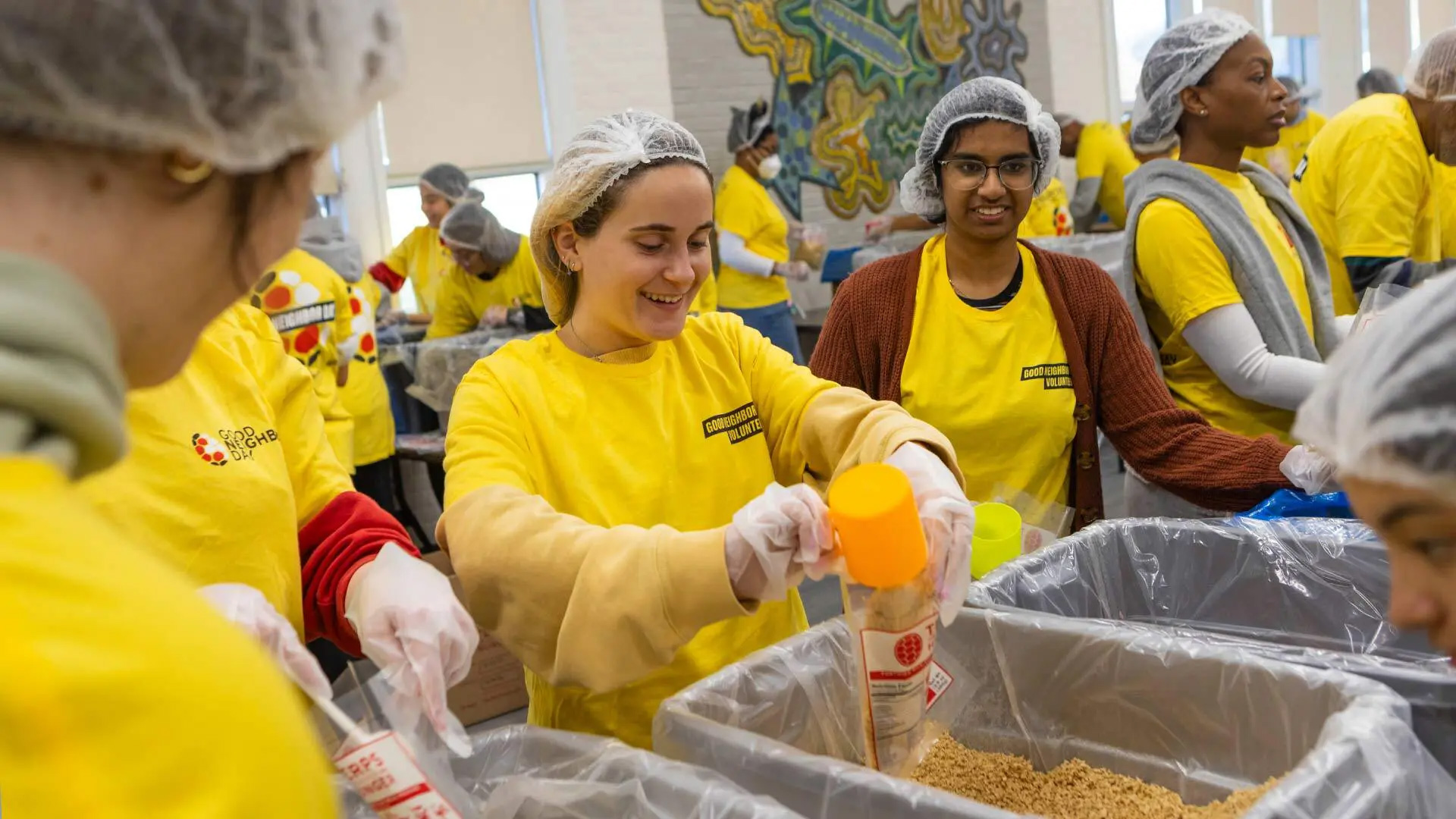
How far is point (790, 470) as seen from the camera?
1714mm

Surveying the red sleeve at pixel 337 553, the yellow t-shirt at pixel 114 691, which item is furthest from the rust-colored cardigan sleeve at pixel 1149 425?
the yellow t-shirt at pixel 114 691

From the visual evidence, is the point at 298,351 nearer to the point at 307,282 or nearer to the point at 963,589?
the point at 307,282

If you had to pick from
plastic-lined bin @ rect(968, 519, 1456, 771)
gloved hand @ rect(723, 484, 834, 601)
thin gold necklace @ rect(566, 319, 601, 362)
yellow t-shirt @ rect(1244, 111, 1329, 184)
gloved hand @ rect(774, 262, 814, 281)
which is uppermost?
yellow t-shirt @ rect(1244, 111, 1329, 184)

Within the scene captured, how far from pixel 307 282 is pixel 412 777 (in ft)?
10.3

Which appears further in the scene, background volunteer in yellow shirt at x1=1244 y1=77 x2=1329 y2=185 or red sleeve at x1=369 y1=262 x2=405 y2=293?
background volunteer in yellow shirt at x1=1244 y1=77 x2=1329 y2=185

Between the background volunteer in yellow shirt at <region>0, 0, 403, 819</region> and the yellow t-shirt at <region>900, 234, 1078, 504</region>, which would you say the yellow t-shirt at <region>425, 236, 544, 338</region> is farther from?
the background volunteer in yellow shirt at <region>0, 0, 403, 819</region>

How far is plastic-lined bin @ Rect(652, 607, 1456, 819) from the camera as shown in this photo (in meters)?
1.00

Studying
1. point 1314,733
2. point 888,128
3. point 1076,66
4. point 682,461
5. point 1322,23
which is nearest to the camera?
point 1314,733

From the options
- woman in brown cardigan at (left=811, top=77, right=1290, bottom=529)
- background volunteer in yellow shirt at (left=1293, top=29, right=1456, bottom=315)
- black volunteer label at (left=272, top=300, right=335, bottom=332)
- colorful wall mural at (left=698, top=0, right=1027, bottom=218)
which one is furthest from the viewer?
colorful wall mural at (left=698, top=0, right=1027, bottom=218)

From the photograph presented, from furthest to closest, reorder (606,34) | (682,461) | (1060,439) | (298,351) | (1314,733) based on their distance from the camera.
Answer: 1. (606,34)
2. (298,351)
3. (1060,439)
4. (682,461)
5. (1314,733)

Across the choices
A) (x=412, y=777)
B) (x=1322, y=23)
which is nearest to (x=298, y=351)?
(x=412, y=777)

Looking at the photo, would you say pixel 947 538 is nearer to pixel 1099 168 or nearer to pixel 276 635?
pixel 276 635

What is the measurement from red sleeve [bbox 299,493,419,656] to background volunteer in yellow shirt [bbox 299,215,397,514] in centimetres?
280

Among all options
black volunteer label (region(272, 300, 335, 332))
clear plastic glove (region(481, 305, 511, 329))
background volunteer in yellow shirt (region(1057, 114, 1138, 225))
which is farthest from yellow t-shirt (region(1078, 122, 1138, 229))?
black volunteer label (region(272, 300, 335, 332))
